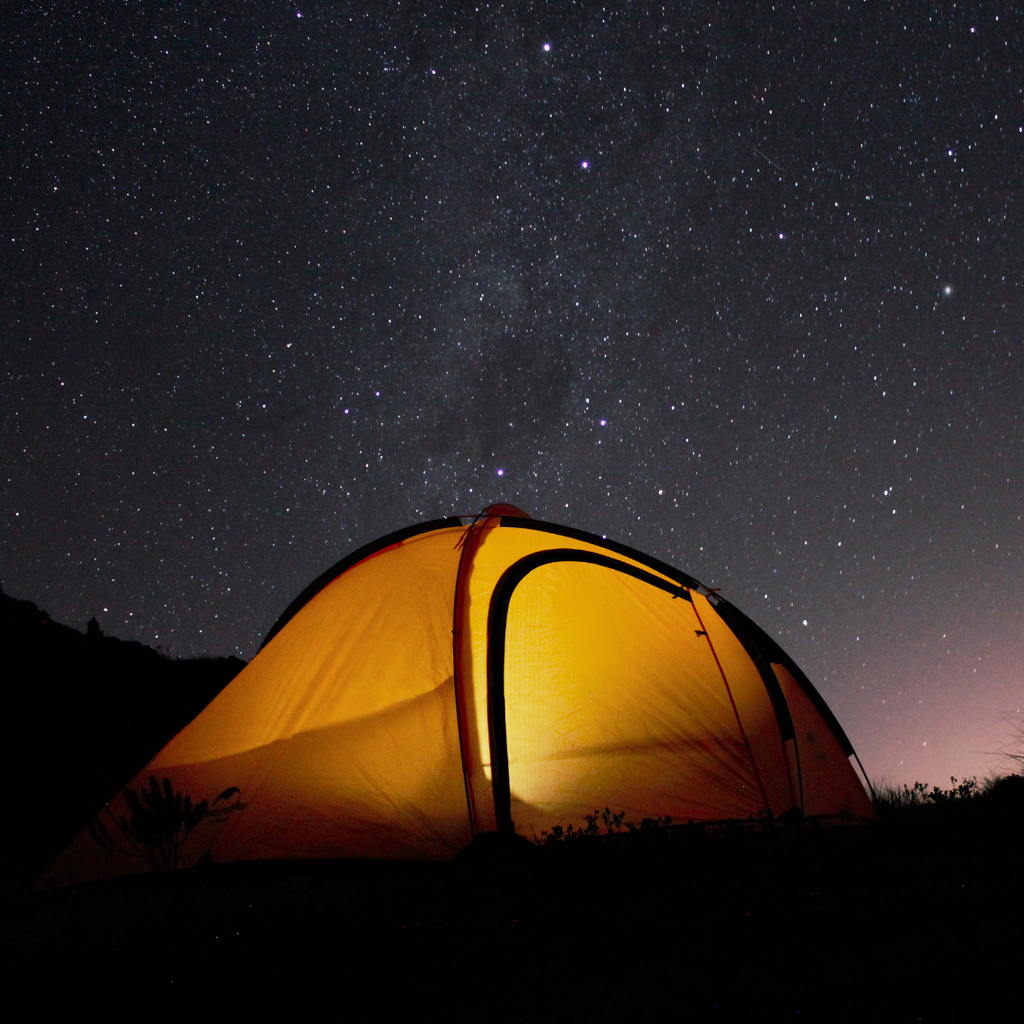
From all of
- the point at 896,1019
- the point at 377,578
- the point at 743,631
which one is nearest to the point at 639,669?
the point at 743,631

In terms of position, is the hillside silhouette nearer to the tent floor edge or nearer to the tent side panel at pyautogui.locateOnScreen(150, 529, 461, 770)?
the tent side panel at pyautogui.locateOnScreen(150, 529, 461, 770)

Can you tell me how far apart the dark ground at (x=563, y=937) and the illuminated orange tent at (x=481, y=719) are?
35 cm

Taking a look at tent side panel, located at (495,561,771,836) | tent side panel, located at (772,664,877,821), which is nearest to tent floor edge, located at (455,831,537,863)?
tent side panel, located at (495,561,771,836)

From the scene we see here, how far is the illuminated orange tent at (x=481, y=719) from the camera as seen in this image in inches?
187

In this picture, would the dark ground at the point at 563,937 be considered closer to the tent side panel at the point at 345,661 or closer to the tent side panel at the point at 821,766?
the tent side panel at the point at 821,766

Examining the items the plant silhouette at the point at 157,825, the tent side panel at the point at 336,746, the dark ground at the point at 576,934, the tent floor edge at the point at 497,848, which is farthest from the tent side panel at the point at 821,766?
the plant silhouette at the point at 157,825

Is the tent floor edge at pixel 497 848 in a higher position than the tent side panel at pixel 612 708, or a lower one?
lower

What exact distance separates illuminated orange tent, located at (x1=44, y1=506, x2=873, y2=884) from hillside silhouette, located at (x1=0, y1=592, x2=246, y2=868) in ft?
3.20

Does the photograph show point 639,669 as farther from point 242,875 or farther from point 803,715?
point 242,875

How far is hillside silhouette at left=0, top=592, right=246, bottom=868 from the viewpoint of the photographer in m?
7.63

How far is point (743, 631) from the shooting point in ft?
19.3

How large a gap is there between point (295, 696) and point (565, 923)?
8.83 ft

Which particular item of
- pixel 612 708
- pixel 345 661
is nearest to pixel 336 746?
pixel 345 661

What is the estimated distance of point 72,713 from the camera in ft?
33.9
